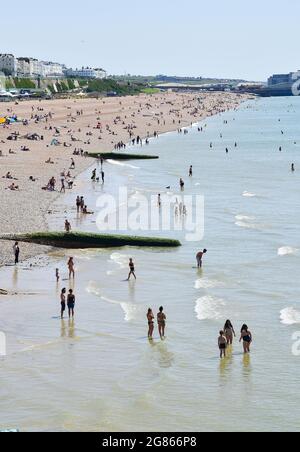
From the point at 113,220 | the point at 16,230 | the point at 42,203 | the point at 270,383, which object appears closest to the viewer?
the point at 270,383

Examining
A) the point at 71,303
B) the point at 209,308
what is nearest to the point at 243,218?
the point at 209,308

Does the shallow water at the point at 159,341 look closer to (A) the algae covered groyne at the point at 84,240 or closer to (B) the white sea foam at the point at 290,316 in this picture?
(B) the white sea foam at the point at 290,316

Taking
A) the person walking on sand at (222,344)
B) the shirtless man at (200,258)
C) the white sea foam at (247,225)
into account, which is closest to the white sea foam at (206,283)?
the shirtless man at (200,258)

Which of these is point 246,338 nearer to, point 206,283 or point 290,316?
point 290,316

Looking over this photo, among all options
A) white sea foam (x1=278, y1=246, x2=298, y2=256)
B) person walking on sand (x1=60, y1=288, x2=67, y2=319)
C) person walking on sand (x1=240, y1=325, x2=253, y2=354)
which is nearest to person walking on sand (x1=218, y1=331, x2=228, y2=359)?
person walking on sand (x1=240, y1=325, x2=253, y2=354)

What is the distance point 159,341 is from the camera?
23.8 metres

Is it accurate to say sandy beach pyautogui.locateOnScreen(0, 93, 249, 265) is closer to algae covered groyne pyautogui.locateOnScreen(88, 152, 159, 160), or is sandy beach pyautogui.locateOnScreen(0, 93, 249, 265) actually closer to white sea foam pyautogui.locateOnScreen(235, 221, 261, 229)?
algae covered groyne pyautogui.locateOnScreen(88, 152, 159, 160)

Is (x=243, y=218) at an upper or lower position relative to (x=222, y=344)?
lower

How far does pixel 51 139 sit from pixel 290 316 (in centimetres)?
6248

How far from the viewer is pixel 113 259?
33.6 m

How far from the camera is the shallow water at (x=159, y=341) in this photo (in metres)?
18.8

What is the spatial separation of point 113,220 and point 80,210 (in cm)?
233

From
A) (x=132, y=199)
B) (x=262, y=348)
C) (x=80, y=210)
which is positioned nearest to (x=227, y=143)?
(x=132, y=199)
